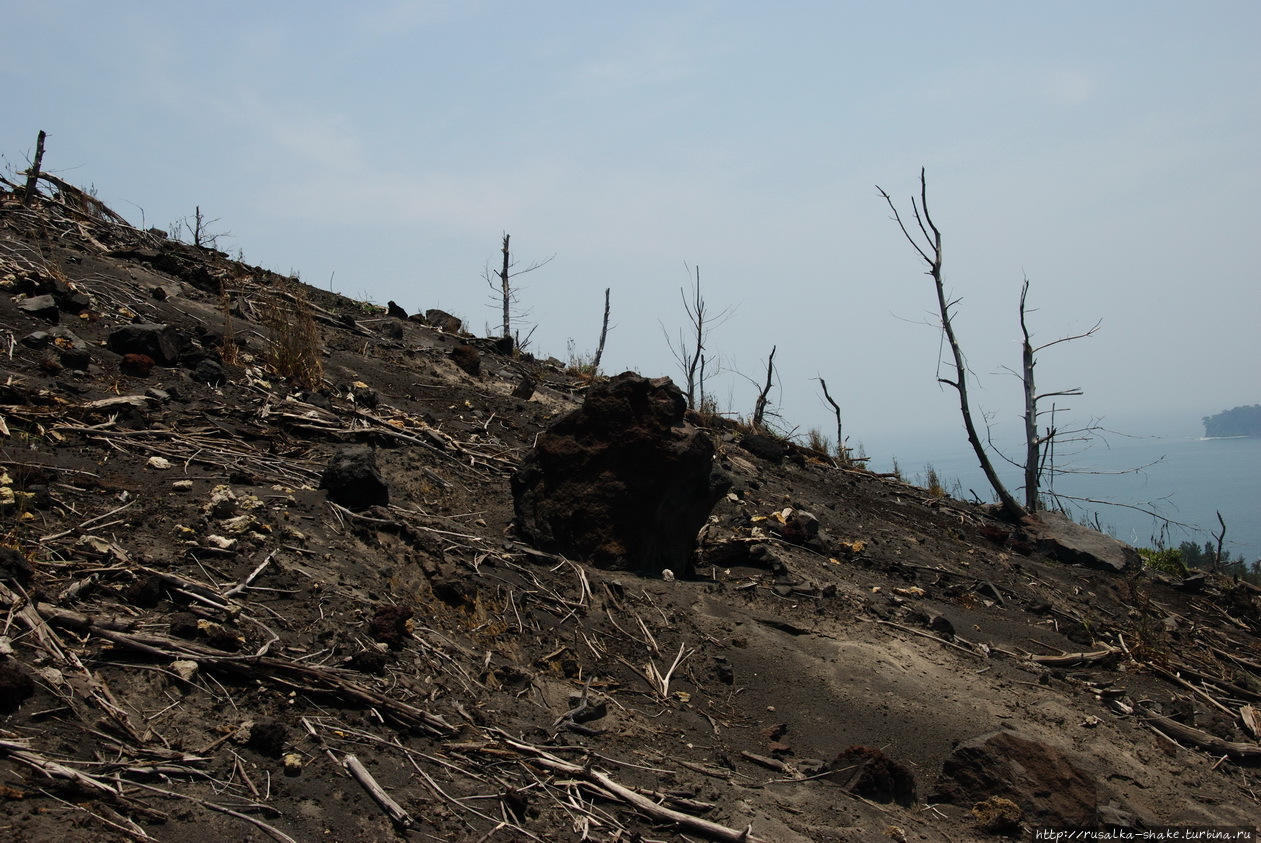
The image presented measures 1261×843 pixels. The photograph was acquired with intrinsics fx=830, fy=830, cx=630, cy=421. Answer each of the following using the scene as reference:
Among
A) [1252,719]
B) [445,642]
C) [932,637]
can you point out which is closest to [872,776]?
[445,642]

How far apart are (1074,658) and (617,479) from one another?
3824mm

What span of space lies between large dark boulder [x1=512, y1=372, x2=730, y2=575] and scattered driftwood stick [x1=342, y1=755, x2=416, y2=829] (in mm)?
2746

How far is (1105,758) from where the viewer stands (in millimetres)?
4895

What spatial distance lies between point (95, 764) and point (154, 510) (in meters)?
1.86

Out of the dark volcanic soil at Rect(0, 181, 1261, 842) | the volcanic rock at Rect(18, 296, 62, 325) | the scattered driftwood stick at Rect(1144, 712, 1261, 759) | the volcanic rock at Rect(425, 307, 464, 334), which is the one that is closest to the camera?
the dark volcanic soil at Rect(0, 181, 1261, 842)

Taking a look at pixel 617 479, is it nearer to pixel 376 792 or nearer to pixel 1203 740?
pixel 376 792

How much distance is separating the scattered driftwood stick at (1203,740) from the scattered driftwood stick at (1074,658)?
0.74 meters

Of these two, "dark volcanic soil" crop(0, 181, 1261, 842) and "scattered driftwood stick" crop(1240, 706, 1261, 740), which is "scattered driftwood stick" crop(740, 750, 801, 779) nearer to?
"dark volcanic soil" crop(0, 181, 1261, 842)

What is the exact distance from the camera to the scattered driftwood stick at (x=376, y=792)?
2.73 m

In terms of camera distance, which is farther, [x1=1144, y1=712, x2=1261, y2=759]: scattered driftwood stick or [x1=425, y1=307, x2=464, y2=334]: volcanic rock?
[x1=425, y1=307, x2=464, y2=334]: volcanic rock

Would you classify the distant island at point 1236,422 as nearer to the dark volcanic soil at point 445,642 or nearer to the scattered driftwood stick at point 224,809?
the dark volcanic soil at point 445,642

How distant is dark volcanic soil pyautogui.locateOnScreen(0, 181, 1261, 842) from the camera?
2.85 m

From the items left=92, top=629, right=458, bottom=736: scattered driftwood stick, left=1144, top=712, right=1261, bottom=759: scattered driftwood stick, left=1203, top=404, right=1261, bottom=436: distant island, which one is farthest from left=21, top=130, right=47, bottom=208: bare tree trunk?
left=1203, top=404, right=1261, bottom=436: distant island

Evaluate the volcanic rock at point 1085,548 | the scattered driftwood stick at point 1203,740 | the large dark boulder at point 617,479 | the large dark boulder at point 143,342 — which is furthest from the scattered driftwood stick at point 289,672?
the volcanic rock at point 1085,548
